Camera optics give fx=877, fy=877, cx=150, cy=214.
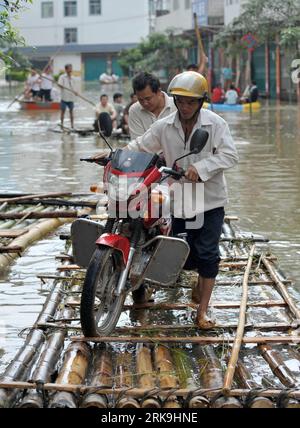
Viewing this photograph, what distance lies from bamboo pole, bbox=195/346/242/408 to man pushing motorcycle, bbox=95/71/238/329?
353 millimetres

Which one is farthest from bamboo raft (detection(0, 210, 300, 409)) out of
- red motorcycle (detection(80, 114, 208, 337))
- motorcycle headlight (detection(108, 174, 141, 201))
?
motorcycle headlight (detection(108, 174, 141, 201))

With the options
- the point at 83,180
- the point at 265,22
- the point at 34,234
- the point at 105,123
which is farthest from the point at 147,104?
the point at 265,22

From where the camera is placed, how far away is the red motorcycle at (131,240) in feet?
17.0

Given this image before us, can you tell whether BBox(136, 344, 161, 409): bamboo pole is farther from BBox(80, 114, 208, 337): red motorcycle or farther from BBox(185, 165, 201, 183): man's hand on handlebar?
BBox(185, 165, 201, 183): man's hand on handlebar

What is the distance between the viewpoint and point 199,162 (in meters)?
5.39

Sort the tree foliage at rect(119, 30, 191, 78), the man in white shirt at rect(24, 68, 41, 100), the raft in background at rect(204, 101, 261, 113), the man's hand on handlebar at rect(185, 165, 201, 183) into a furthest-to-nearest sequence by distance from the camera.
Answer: the tree foliage at rect(119, 30, 191, 78)
the man in white shirt at rect(24, 68, 41, 100)
the raft in background at rect(204, 101, 261, 113)
the man's hand on handlebar at rect(185, 165, 201, 183)

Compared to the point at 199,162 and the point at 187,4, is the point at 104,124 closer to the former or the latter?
the point at 199,162

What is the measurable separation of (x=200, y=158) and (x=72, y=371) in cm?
168

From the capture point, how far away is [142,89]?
6.57 metres

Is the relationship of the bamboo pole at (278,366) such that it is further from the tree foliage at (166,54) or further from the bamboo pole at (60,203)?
the tree foliage at (166,54)

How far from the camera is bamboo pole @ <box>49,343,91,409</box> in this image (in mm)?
4147

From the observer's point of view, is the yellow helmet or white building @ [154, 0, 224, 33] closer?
the yellow helmet

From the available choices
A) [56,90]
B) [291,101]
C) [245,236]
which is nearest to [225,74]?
[291,101]
